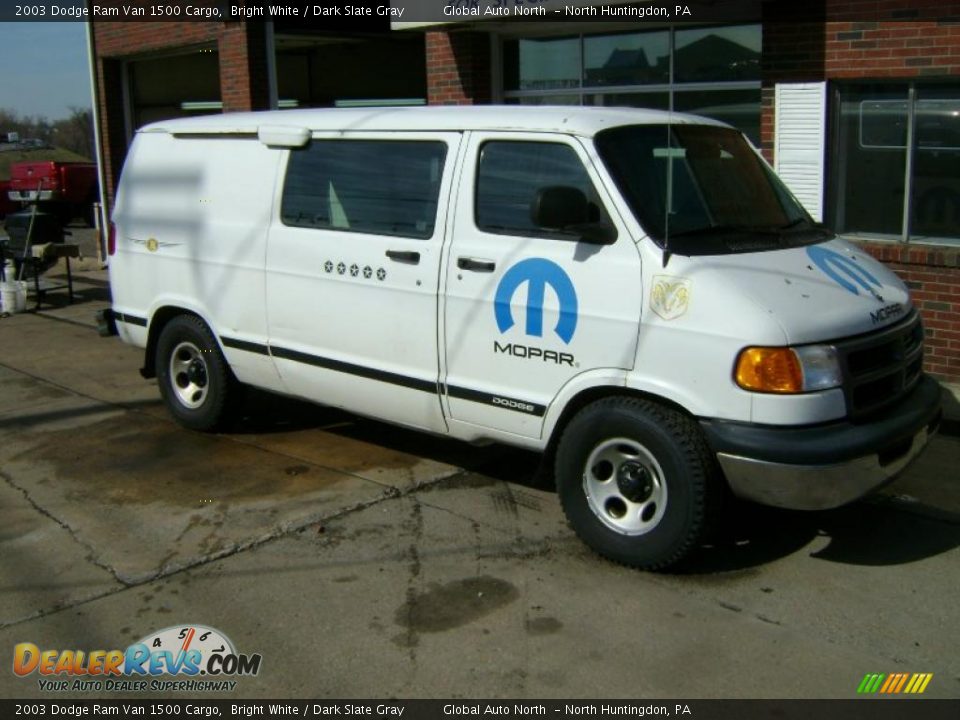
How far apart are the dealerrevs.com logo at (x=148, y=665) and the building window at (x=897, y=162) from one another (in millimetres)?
6196

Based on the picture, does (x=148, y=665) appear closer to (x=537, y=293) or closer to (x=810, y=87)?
(x=537, y=293)

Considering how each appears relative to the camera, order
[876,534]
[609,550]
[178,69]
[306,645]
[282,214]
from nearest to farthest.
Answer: [306,645], [609,550], [876,534], [282,214], [178,69]

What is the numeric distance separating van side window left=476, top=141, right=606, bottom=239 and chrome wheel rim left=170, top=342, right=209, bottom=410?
8.54 feet

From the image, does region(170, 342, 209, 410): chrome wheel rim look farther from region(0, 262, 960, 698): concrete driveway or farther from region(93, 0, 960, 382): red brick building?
region(93, 0, 960, 382): red brick building

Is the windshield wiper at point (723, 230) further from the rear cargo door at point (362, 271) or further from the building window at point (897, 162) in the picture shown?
the building window at point (897, 162)

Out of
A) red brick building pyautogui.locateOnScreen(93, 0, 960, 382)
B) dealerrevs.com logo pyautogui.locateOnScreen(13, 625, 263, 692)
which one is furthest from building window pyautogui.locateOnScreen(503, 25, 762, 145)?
dealerrevs.com logo pyautogui.locateOnScreen(13, 625, 263, 692)

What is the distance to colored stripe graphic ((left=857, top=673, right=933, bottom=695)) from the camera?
3.89 meters

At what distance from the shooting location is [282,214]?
626cm

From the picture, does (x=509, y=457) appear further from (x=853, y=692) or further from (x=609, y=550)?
(x=853, y=692)

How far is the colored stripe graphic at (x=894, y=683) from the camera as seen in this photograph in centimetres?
389

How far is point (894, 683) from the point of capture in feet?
12.9

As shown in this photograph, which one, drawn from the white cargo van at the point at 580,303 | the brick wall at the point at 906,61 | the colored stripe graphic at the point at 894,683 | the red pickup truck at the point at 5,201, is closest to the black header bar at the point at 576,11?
the brick wall at the point at 906,61
